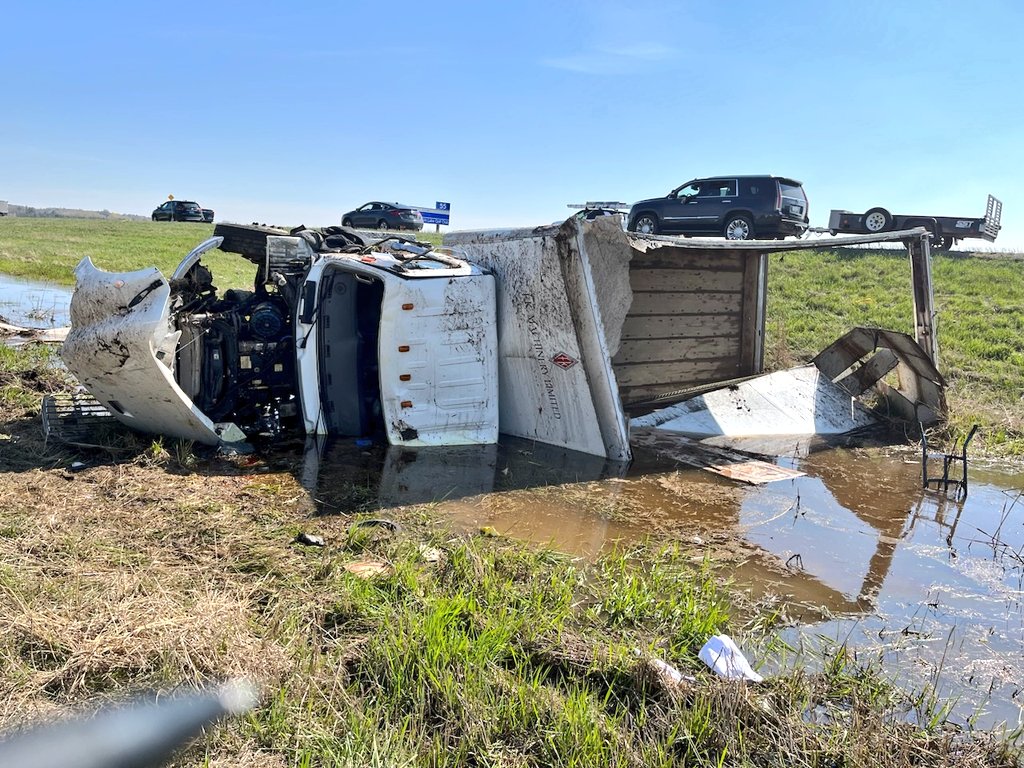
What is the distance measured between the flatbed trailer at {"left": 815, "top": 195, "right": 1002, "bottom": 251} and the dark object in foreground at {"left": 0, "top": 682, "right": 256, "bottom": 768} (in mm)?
17631

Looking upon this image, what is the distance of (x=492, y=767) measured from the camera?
2180mm

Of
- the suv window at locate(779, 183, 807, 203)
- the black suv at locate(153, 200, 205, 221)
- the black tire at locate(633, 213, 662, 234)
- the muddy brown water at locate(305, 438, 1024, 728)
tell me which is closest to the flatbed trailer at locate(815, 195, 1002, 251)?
the suv window at locate(779, 183, 807, 203)

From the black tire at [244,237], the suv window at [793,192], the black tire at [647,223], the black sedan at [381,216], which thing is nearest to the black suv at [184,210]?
the black sedan at [381,216]

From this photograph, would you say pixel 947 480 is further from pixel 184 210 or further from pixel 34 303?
pixel 184 210

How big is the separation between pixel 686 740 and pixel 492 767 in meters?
0.65

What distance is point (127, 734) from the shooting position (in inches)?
84.4

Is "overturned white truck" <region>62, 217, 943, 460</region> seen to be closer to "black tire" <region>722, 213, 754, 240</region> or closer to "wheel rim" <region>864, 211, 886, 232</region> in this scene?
"black tire" <region>722, 213, 754, 240</region>

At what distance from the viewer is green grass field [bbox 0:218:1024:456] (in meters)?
8.42

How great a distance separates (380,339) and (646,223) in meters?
12.2

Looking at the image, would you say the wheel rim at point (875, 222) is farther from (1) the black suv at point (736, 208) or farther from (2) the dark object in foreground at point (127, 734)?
(2) the dark object in foreground at point (127, 734)

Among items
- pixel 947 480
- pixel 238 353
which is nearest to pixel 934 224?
pixel 947 480

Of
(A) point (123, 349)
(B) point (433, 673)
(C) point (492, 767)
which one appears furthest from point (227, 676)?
(A) point (123, 349)

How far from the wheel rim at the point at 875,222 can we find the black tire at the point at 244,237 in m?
15.2

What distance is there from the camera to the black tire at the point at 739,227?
14.9m
